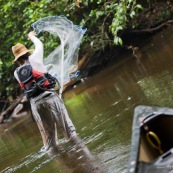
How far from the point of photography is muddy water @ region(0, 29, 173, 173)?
5.89 metres

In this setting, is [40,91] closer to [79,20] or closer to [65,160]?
[65,160]

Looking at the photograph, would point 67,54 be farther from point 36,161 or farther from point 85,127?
point 36,161

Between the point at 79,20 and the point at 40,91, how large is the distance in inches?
362

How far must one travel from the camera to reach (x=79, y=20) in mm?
15867

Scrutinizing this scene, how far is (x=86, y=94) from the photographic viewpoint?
12.1 meters

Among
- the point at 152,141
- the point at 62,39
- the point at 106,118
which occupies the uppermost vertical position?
the point at 62,39

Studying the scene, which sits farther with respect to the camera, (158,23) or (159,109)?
(158,23)

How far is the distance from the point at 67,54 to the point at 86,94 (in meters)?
3.32

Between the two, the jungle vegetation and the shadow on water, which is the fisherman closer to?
the shadow on water

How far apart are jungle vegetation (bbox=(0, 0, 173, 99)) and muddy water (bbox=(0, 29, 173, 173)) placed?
1.64 m

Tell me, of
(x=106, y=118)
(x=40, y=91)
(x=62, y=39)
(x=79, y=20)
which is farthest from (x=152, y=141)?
(x=79, y=20)

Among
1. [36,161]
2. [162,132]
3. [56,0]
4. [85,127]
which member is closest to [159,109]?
[162,132]

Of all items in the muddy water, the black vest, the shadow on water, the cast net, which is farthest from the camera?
the cast net

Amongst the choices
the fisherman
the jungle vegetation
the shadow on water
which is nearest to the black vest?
the fisherman
